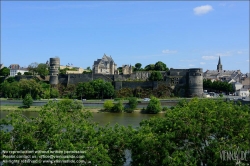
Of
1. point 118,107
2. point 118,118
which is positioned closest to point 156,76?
point 118,107

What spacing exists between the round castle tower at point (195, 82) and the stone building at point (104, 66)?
20.3 meters

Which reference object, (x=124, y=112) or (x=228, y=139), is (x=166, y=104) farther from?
(x=228, y=139)

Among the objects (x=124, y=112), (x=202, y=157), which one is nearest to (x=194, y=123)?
(x=202, y=157)

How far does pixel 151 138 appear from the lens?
1205 centimetres

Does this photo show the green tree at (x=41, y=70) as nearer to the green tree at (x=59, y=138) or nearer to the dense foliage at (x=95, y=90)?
the dense foliage at (x=95, y=90)

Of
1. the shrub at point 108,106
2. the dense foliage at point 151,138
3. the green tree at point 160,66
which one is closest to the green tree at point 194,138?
the dense foliage at point 151,138

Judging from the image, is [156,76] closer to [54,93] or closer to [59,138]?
[54,93]

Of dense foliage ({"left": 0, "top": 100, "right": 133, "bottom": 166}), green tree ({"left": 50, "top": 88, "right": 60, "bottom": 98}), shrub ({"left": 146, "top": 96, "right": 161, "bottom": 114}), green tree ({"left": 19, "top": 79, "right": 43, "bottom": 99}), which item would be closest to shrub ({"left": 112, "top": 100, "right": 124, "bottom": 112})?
shrub ({"left": 146, "top": 96, "right": 161, "bottom": 114})

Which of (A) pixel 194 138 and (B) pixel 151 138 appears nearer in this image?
(B) pixel 151 138

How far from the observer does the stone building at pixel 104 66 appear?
209ft

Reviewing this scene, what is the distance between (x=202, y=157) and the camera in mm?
12242

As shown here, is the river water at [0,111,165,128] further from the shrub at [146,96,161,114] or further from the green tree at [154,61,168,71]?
the green tree at [154,61,168,71]

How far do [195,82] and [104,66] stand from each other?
71.8ft

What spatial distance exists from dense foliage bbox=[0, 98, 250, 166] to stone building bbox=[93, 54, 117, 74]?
50.5 metres
